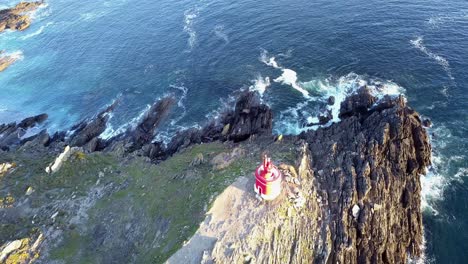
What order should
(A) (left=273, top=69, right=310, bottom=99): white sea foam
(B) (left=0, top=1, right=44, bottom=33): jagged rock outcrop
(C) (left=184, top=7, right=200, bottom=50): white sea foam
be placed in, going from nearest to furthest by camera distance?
(A) (left=273, top=69, right=310, bottom=99): white sea foam, (C) (left=184, top=7, right=200, bottom=50): white sea foam, (B) (left=0, top=1, right=44, bottom=33): jagged rock outcrop

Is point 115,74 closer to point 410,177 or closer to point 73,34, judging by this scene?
point 73,34

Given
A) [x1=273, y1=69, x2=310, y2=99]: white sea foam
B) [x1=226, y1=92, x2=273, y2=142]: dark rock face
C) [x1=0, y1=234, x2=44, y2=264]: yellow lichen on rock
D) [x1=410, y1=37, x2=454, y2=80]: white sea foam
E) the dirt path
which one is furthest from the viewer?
[x1=273, y1=69, x2=310, y2=99]: white sea foam

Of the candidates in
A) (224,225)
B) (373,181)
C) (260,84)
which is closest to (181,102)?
(260,84)

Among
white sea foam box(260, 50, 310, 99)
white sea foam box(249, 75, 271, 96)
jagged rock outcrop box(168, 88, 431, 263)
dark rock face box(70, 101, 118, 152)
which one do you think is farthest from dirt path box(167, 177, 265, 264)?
dark rock face box(70, 101, 118, 152)

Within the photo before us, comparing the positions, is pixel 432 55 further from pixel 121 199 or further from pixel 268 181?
pixel 121 199

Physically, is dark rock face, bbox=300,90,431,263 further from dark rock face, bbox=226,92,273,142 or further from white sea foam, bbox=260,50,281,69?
white sea foam, bbox=260,50,281,69

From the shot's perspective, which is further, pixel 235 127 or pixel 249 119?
pixel 249 119

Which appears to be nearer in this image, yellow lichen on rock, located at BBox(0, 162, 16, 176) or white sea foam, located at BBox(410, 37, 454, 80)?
yellow lichen on rock, located at BBox(0, 162, 16, 176)
